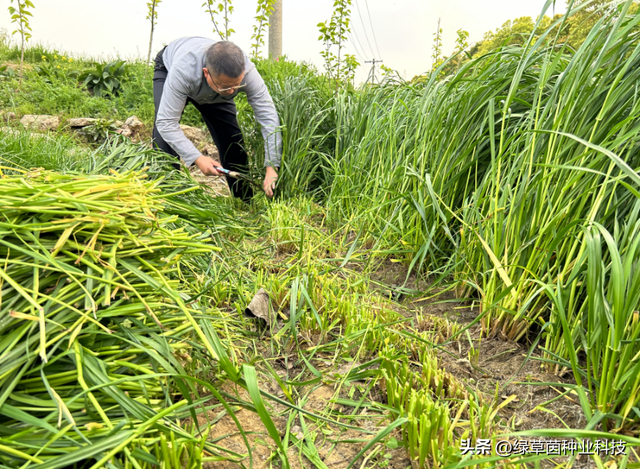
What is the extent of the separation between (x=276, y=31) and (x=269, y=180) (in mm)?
6121

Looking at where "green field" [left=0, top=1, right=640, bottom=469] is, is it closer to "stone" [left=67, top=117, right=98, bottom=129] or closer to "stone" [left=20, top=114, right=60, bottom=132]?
"stone" [left=67, top=117, right=98, bottom=129]

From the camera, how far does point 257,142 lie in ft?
11.4

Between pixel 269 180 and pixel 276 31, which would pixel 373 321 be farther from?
pixel 276 31

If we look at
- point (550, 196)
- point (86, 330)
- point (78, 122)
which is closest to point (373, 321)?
point (550, 196)

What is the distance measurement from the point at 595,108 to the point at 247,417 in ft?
5.54

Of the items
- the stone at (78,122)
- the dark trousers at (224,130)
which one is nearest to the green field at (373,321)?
the dark trousers at (224,130)

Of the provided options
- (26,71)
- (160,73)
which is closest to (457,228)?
(160,73)

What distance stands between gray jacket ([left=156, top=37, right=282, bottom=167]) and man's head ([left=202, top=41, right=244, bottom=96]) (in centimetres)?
18

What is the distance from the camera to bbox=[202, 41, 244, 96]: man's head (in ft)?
9.66

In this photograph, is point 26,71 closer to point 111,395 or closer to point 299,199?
point 299,199

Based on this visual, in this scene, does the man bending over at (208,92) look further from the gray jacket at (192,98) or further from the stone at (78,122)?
the stone at (78,122)

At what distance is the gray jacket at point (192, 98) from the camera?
3.17 m

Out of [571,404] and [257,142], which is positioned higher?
[257,142]

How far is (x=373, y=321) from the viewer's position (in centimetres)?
157
